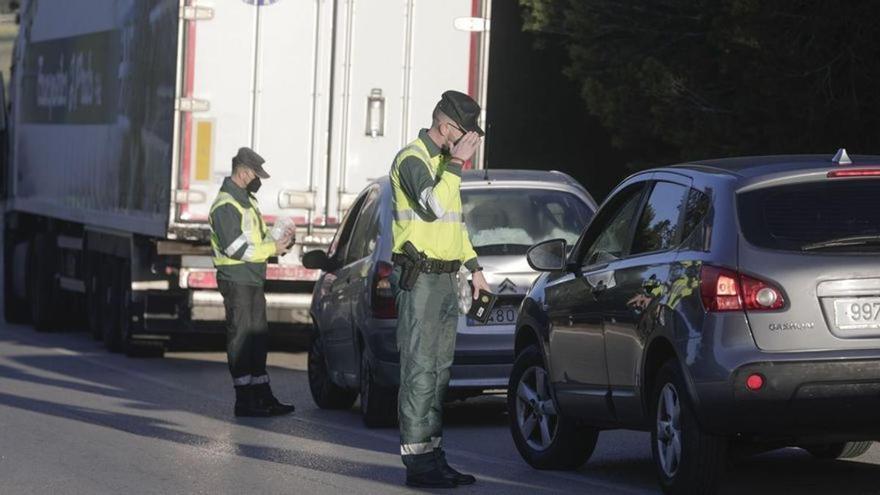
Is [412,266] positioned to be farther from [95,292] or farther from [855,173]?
[95,292]

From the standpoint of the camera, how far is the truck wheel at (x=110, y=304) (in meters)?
20.3

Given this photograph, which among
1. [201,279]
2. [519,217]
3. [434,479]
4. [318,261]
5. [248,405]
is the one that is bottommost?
[248,405]

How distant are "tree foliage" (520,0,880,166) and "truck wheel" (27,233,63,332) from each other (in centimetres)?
668

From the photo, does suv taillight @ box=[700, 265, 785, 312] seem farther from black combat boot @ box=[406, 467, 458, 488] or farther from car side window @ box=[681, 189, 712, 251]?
black combat boot @ box=[406, 467, 458, 488]

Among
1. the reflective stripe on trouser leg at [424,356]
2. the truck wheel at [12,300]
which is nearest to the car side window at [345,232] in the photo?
the reflective stripe on trouser leg at [424,356]

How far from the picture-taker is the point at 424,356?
390 inches

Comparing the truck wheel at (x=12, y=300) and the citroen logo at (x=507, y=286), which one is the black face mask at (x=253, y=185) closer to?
the citroen logo at (x=507, y=286)

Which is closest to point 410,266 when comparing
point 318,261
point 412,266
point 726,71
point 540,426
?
point 412,266

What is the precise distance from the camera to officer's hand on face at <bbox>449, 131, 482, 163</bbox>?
32.1 feet

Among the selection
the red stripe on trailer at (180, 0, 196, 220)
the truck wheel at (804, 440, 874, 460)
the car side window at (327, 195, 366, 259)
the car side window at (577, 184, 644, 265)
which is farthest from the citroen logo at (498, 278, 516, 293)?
the red stripe on trailer at (180, 0, 196, 220)

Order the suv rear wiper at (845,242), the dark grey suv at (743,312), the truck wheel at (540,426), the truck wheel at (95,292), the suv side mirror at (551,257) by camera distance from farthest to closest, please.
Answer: the truck wheel at (95,292) → the truck wheel at (540,426) → the suv side mirror at (551,257) → the suv rear wiper at (845,242) → the dark grey suv at (743,312)

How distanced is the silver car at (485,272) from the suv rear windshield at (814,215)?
12.6ft

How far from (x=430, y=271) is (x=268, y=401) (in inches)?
175

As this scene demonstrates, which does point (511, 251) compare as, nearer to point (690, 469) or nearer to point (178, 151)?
point (690, 469)
